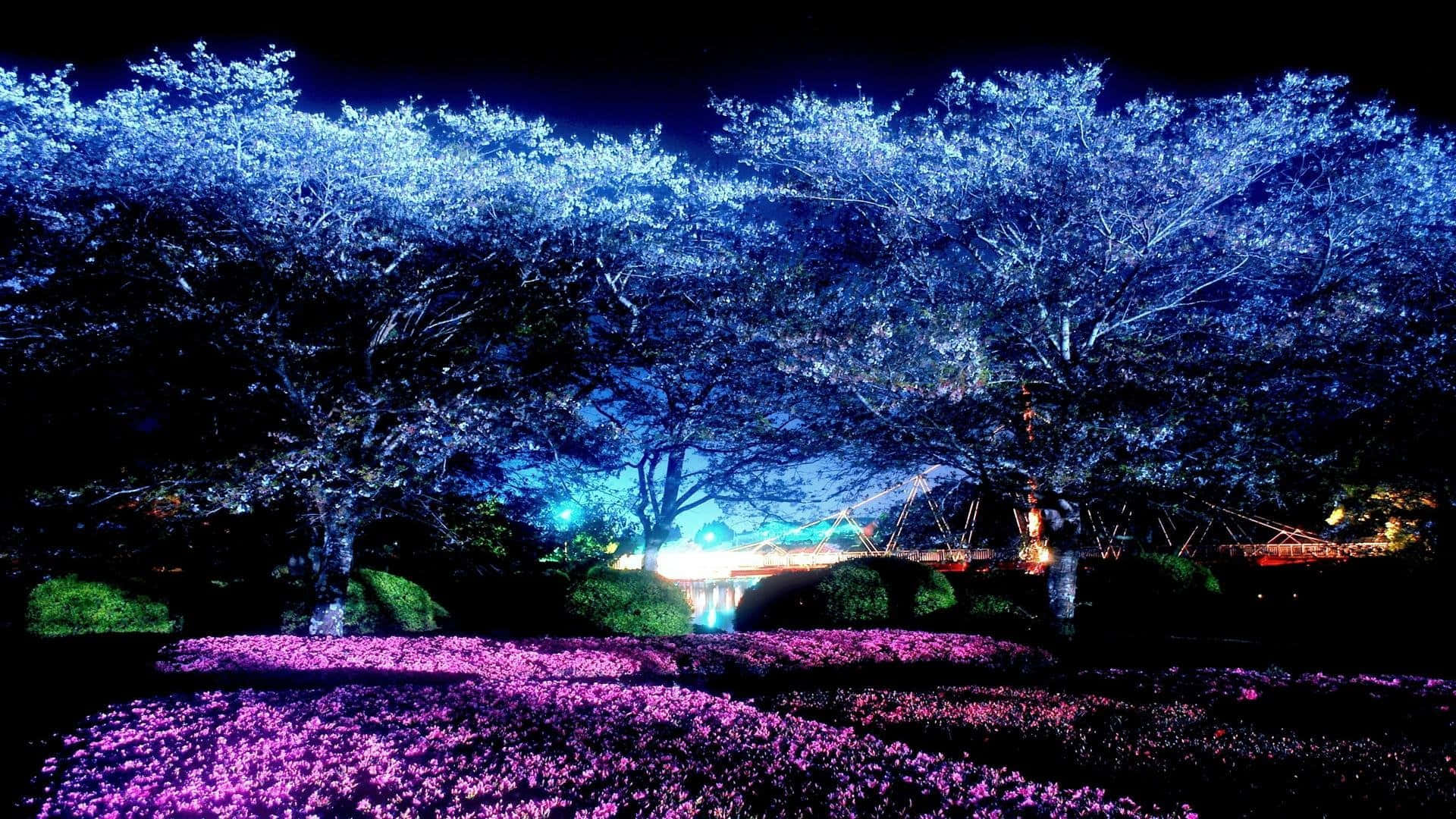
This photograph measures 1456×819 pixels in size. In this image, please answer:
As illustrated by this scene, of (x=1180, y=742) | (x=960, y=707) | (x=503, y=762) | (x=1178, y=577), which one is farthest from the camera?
(x=1178, y=577)

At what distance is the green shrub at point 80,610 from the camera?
42.6 feet

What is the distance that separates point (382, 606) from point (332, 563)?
368 centimetres

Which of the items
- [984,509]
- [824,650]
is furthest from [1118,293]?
[984,509]

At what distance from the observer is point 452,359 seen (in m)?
14.6

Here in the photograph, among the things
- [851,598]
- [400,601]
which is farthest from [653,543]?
[400,601]

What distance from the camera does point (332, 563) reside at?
38.7 ft

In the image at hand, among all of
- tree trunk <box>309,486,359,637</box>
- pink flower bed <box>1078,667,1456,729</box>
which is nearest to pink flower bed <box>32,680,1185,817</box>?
pink flower bed <box>1078,667,1456,729</box>

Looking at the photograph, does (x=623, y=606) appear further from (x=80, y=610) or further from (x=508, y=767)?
(x=80, y=610)

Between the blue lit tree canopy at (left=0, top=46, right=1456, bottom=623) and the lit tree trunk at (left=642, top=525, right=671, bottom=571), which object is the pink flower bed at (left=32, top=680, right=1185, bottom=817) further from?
the lit tree trunk at (left=642, top=525, right=671, bottom=571)

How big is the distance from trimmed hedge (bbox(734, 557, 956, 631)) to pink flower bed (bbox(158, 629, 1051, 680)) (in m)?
2.73

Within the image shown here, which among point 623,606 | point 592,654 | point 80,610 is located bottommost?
point 592,654

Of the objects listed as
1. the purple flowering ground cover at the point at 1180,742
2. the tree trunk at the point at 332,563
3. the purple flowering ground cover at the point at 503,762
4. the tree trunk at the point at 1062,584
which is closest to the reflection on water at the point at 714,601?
the tree trunk at the point at 1062,584

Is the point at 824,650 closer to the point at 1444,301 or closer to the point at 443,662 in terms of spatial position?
the point at 443,662

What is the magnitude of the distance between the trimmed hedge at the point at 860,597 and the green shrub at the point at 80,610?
12.2 m
